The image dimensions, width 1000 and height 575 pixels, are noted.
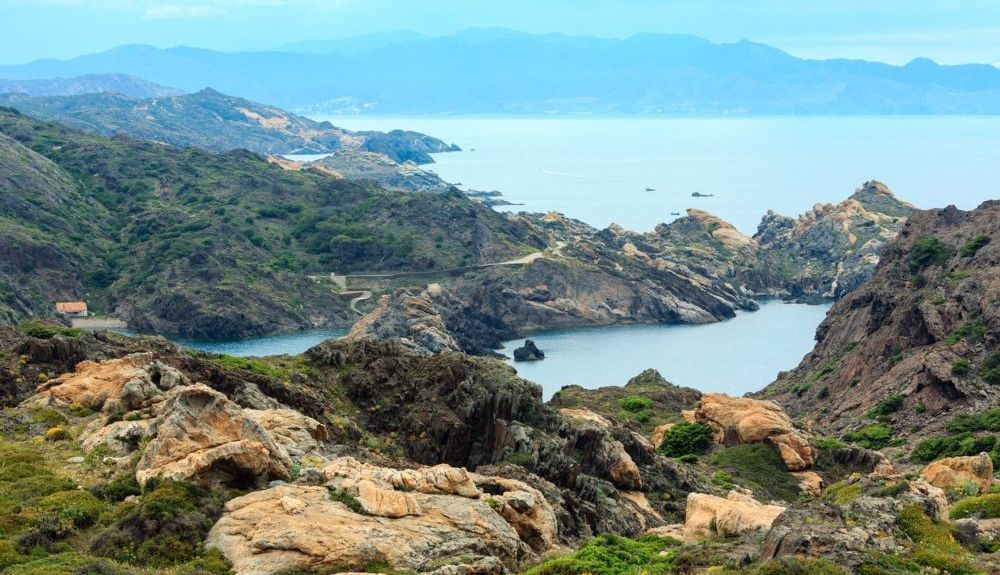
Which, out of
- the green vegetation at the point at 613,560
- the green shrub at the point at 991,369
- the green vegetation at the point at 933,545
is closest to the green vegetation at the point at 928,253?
the green shrub at the point at 991,369

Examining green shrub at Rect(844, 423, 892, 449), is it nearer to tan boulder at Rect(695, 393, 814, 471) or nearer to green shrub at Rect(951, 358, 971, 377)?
green shrub at Rect(951, 358, 971, 377)

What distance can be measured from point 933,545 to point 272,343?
10141 cm

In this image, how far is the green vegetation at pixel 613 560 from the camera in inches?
921

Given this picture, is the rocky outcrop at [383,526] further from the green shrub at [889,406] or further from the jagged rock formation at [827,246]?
the jagged rock formation at [827,246]

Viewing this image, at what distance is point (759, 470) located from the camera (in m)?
46.5

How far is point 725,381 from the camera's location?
10300 centimetres

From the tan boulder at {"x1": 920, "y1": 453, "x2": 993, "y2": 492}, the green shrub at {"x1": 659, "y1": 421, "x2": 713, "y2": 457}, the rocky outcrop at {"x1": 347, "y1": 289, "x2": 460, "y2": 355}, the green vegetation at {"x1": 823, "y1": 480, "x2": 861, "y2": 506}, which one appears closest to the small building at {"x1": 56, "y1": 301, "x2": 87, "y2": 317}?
the rocky outcrop at {"x1": 347, "y1": 289, "x2": 460, "y2": 355}

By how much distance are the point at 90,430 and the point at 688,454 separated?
1103 inches

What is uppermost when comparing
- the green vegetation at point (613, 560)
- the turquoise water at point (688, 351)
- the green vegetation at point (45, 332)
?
the green vegetation at point (613, 560)

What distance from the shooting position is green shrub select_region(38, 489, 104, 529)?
2412 centimetres

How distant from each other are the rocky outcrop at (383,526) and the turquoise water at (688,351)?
6933 cm

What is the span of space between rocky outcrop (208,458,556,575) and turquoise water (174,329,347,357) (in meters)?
88.6

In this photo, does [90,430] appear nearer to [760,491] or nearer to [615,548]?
[615,548]

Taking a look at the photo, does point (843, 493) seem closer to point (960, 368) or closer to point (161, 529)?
point (161, 529)
